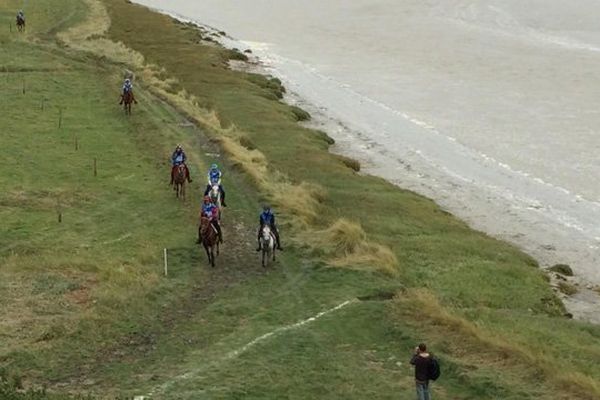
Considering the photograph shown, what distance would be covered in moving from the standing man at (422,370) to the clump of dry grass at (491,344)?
4062 millimetres

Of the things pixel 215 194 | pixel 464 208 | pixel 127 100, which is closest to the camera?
pixel 215 194

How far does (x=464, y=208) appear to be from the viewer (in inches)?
2040

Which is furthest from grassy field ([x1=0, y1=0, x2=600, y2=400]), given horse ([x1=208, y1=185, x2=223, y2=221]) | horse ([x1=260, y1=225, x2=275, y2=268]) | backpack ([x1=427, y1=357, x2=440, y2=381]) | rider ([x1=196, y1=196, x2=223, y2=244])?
backpack ([x1=427, y1=357, x2=440, y2=381])

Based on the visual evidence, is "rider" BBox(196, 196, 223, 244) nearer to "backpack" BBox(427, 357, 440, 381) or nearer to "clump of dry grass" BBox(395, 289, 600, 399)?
"clump of dry grass" BBox(395, 289, 600, 399)

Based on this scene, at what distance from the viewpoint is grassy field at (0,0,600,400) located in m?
24.5

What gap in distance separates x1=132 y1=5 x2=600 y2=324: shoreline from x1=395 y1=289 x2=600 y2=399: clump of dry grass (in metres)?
9.23

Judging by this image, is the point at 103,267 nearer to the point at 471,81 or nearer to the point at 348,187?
the point at 348,187

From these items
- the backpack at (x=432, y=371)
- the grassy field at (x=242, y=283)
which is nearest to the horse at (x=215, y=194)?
the grassy field at (x=242, y=283)

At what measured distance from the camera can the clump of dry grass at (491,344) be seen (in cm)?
2373

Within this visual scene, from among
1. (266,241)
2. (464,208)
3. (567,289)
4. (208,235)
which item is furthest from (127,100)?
(567,289)

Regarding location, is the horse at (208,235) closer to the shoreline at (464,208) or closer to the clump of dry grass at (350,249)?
the clump of dry grass at (350,249)

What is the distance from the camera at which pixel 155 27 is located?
107 metres

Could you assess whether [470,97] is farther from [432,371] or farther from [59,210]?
[432,371]

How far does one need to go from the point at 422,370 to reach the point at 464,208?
1206 inches
